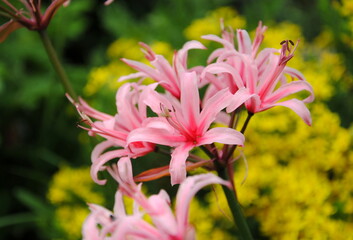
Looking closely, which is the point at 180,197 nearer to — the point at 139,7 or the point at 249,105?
the point at 249,105

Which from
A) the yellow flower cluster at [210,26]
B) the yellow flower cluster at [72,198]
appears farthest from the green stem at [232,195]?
the yellow flower cluster at [210,26]

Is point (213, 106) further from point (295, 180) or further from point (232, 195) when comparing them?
point (295, 180)

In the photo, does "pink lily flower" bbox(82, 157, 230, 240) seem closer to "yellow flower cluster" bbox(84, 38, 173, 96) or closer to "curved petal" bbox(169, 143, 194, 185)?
"curved petal" bbox(169, 143, 194, 185)

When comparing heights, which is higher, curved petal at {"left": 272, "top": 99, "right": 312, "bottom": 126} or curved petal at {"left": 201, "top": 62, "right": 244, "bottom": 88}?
curved petal at {"left": 201, "top": 62, "right": 244, "bottom": 88}

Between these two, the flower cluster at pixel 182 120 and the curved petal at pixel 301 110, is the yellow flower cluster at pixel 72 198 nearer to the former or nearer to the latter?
the flower cluster at pixel 182 120

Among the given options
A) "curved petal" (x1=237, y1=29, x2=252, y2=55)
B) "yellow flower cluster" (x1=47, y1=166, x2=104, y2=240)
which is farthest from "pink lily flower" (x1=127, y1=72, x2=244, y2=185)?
"yellow flower cluster" (x1=47, y1=166, x2=104, y2=240)

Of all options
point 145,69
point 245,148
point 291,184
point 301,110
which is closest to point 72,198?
point 245,148
